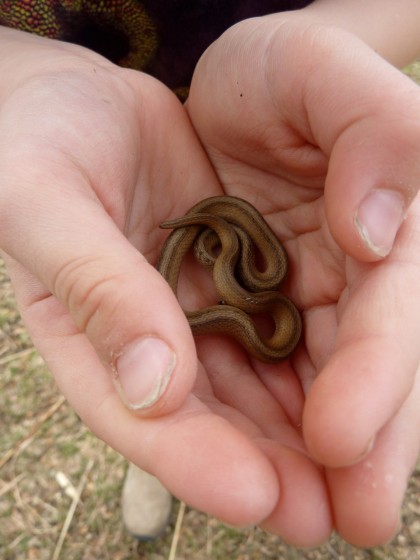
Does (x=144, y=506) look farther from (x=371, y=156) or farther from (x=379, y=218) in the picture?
(x=371, y=156)

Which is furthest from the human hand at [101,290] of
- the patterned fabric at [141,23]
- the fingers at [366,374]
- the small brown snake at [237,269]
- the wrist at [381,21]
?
the wrist at [381,21]

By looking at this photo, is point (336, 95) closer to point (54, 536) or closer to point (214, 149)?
point (214, 149)

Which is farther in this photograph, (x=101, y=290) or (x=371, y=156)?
(x=371, y=156)

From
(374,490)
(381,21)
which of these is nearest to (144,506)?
(374,490)

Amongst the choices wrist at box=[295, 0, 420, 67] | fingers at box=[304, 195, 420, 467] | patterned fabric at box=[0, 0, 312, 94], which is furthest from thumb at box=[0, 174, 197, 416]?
wrist at box=[295, 0, 420, 67]

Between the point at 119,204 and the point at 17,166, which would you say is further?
the point at 119,204

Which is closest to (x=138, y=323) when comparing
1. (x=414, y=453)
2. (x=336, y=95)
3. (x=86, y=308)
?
(x=86, y=308)
